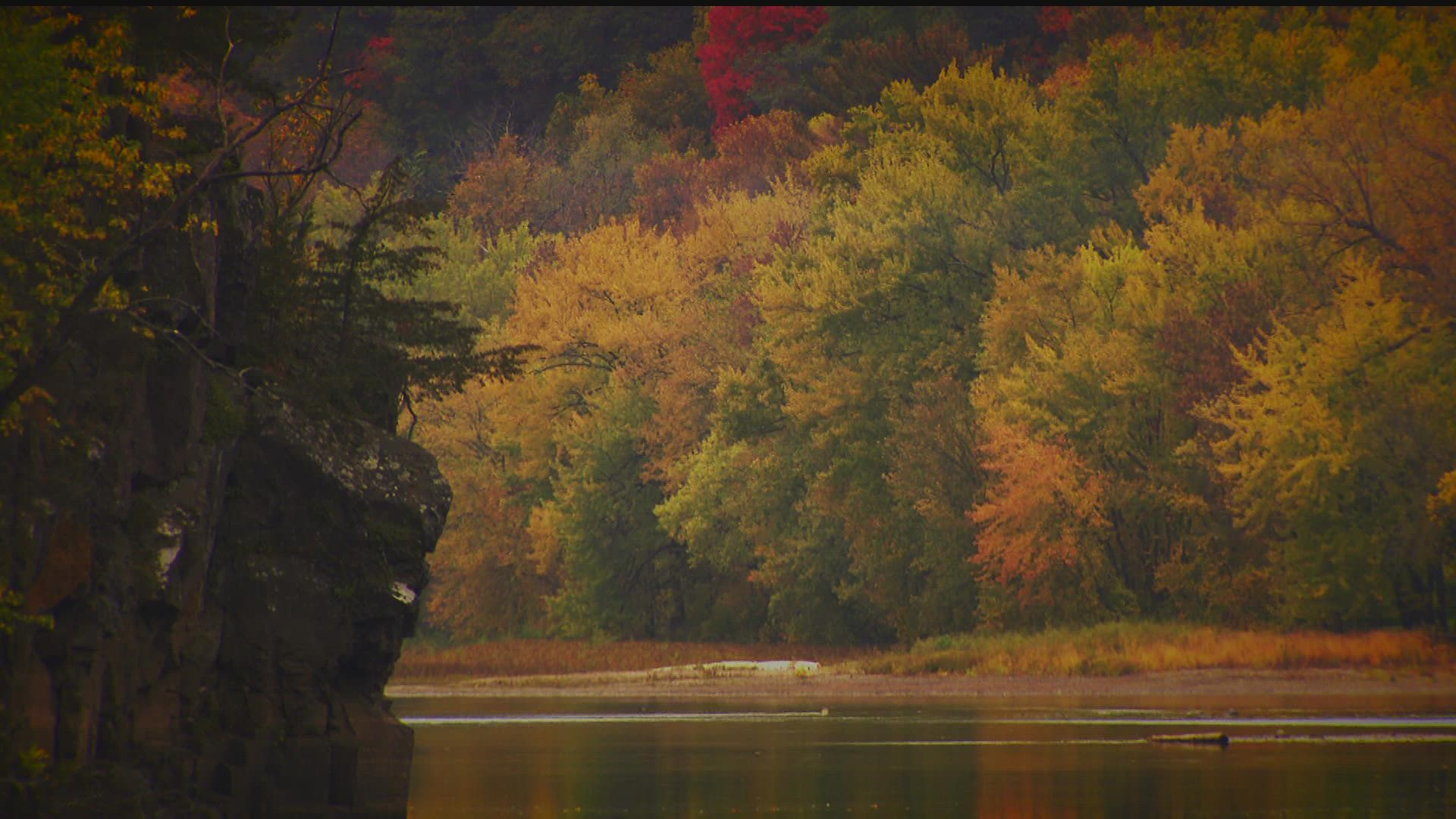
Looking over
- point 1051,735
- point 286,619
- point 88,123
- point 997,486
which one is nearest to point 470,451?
point 997,486

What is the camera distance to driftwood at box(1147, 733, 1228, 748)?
35.0 metres

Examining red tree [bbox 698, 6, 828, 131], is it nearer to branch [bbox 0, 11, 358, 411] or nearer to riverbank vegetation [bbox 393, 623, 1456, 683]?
riverbank vegetation [bbox 393, 623, 1456, 683]

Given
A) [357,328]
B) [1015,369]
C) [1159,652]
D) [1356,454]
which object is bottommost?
[1159,652]

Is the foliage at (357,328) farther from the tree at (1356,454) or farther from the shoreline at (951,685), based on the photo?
the tree at (1356,454)

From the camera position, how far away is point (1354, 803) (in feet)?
86.3

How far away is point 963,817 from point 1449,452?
100ft

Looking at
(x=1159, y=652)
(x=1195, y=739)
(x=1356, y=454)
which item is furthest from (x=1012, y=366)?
(x=1195, y=739)

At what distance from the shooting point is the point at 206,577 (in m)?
28.7

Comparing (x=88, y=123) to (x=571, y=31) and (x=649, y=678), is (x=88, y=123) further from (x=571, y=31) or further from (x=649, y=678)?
(x=571, y=31)

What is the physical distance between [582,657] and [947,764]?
39274mm

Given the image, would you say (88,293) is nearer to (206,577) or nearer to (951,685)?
(206,577)

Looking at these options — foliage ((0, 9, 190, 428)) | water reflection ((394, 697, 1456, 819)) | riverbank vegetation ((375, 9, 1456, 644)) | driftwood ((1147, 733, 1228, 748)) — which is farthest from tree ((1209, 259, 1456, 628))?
foliage ((0, 9, 190, 428))

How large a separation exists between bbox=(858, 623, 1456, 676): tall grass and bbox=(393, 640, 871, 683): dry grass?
5923 millimetres

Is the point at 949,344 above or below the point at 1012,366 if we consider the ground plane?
above
